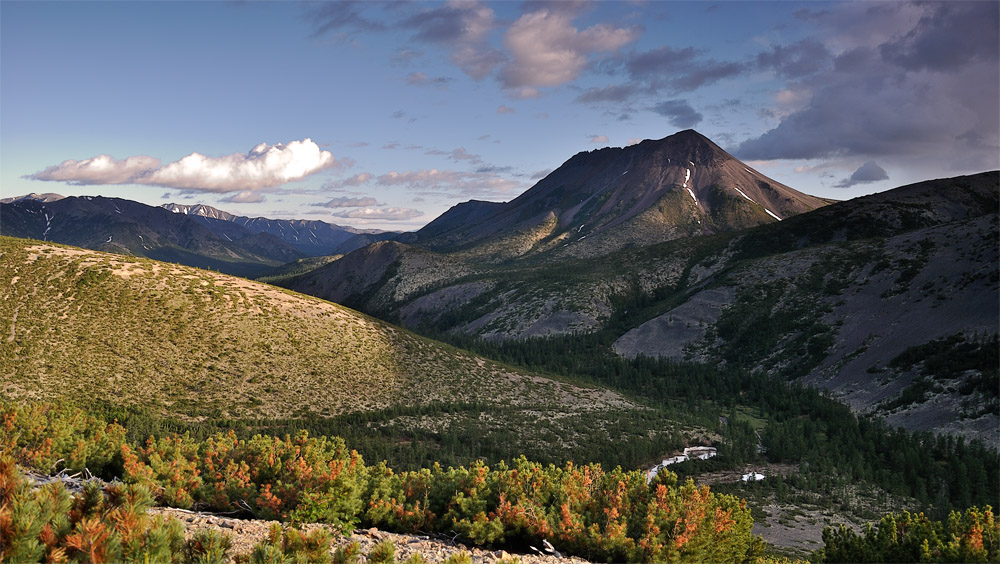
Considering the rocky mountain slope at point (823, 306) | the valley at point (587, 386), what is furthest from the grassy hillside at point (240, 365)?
the rocky mountain slope at point (823, 306)

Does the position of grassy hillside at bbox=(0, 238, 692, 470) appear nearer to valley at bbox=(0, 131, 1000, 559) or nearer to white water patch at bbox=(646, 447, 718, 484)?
valley at bbox=(0, 131, 1000, 559)

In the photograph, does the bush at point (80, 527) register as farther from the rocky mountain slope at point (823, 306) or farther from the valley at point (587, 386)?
the rocky mountain slope at point (823, 306)

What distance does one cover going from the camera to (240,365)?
241ft

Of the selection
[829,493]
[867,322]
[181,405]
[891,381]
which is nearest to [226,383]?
[181,405]

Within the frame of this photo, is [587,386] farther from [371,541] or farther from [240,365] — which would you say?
[371,541]

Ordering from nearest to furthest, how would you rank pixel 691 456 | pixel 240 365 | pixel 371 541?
pixel 371 541 < pixel 691 456 < pixel 240 365

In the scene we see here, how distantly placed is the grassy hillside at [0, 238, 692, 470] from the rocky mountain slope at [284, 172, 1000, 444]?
122 feet

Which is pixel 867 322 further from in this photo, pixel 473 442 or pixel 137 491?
pixel 137 491

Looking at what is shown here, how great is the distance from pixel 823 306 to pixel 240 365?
378 ft

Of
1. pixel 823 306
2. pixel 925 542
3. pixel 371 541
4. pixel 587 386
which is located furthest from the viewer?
pixel 823 306

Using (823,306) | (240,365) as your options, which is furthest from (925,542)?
(823,306)

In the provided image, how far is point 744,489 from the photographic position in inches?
2303

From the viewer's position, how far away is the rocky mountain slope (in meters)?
84.7

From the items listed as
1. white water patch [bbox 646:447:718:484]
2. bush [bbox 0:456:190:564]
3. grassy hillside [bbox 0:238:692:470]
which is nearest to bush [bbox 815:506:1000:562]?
bush [bbox 0:456:190:564]
